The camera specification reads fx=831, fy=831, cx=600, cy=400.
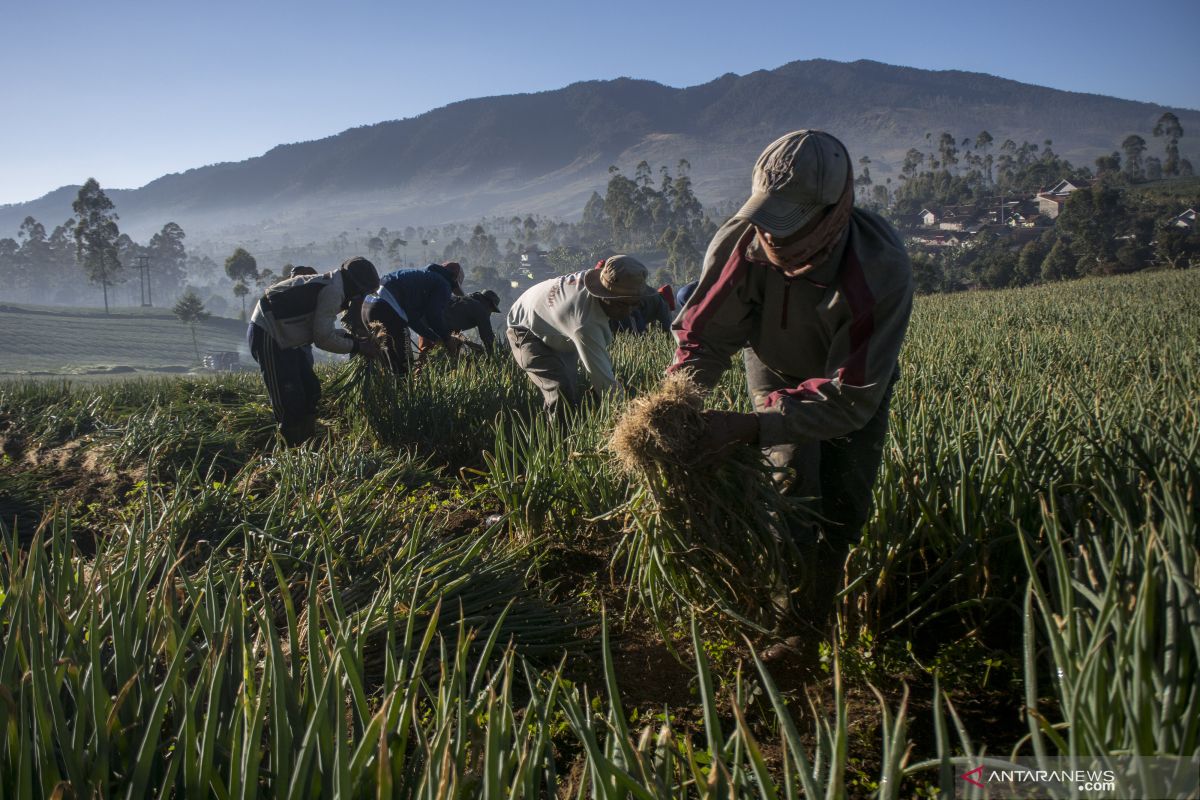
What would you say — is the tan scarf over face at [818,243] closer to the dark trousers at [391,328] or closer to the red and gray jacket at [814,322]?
the red and gray jacket at [814,322]

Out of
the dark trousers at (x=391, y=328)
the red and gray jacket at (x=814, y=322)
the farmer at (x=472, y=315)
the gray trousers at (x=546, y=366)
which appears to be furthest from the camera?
the farmer at (x=472, y=315)

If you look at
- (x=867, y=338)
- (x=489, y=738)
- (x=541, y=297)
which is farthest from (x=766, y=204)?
(x=541, y=297)

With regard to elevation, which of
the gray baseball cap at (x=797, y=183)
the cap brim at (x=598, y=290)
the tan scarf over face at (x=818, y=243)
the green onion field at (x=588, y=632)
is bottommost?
the green onion field at (x=588, y=632)

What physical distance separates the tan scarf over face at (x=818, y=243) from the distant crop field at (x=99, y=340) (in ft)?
151

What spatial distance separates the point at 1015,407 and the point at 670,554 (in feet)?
5.01

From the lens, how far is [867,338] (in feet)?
6.11

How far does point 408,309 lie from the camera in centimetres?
666

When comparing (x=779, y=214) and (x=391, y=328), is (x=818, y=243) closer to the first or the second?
(x=779, y=214)

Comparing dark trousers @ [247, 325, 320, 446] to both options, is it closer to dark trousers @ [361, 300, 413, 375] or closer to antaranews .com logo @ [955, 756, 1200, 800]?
dark trousers @ [361, 300, 413, 375]

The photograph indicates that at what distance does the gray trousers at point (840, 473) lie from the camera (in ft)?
6.89

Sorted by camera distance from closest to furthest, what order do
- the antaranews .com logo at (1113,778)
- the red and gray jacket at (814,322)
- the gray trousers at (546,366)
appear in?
1. the antaranews .com logo at (1113,778)
2. the red and gray jacket at (814,322)
3. the gray trousers at (546,366)

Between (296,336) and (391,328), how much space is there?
1183 mm

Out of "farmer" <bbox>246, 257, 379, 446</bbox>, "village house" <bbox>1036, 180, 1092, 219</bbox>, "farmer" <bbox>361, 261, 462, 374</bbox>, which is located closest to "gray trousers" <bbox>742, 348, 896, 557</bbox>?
"farmer" <bbox>246, 257, 379, 446</bbox>

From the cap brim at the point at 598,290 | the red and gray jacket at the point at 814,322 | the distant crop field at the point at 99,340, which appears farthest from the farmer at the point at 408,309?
the distant crop field at the point at 99,340
